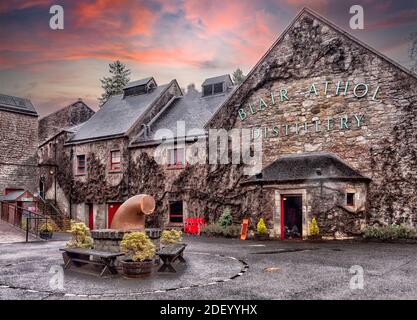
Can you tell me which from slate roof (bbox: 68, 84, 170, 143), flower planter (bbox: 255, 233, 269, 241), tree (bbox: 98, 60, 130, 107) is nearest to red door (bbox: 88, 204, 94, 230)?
slate roof (bbox: 68, 84, 170, 143)

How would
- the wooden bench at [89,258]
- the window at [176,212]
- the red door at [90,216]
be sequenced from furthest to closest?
the red door at [90,216], the window at [176,212], the wooden bench at [89,258]

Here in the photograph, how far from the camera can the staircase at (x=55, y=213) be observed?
26.5 m

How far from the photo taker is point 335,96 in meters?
18.2

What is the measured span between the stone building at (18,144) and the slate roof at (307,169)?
19685 millimetres

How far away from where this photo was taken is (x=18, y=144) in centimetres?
3070

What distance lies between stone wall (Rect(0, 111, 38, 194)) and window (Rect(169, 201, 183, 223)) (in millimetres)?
13392

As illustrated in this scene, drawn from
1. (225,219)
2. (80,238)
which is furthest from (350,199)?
(80,238)

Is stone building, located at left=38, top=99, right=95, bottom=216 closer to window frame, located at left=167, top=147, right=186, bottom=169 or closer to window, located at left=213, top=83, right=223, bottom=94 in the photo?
window frame, located at left=167, top=147, right=186, bottom=169

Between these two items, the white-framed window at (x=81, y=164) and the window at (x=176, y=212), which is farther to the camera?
the white-framed window at (x=81, y=164)

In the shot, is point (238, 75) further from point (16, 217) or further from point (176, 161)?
point (16, 217)

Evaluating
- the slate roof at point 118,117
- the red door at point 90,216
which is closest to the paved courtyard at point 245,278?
the red door at point 90,216

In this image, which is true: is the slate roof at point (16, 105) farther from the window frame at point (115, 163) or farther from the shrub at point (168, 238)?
the shrub at point (168, 238)
